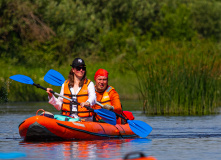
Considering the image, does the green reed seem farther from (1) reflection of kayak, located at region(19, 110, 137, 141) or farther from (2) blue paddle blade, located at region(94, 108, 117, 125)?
(1) reflection of kayak, located at region(19, 110, 137, 141)

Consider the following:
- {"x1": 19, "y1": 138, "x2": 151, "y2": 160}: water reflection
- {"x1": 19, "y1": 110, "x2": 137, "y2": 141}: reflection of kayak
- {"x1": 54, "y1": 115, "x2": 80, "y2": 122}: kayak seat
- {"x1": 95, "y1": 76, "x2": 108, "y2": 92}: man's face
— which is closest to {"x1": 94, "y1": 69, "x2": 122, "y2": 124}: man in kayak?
{"x1": 95, "y1": 76, "x2": 108, "y2": 92}: man's face

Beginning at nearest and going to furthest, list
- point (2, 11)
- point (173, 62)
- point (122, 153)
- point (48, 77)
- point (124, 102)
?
point (122, 153) < point (48, 77) < point (173, 62) < point (124, 102) < point (2, 11)

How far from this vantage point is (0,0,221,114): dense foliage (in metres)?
16.1

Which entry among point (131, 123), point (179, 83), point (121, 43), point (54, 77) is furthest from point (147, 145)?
point (121, 43)

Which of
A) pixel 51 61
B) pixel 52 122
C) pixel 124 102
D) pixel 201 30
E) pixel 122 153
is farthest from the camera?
pixel 201 30

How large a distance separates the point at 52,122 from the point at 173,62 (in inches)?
254

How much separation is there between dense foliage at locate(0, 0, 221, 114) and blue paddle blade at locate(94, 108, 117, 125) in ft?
15.2

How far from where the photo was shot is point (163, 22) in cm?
4088

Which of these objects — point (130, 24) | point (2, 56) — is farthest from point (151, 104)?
point (130, 24)

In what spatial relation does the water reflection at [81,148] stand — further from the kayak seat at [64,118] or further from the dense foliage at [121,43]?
the dense foliage at [121,43]

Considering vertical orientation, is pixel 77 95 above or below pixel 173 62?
below

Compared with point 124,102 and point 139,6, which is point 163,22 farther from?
point 124,102

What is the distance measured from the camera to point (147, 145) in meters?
10.4

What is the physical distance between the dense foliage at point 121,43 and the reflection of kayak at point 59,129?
16.3 feet
